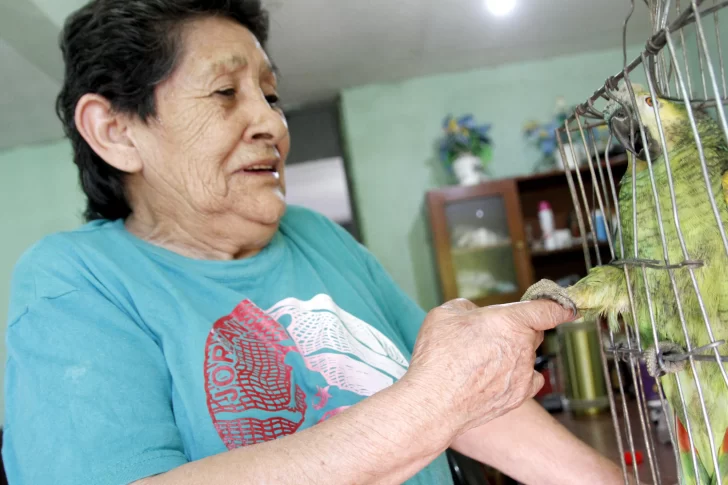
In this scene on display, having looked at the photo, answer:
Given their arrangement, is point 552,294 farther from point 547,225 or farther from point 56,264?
point 547,225

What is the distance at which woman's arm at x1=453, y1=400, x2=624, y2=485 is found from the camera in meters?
0.70

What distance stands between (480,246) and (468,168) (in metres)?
0.40

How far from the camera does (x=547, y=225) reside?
2.89 meters

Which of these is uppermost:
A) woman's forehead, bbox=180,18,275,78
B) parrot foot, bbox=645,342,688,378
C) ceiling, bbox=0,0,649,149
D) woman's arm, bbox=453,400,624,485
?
ceiling, bbox=0,0,649,149

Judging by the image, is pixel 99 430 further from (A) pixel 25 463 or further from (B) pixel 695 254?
(B) pixel 695 254

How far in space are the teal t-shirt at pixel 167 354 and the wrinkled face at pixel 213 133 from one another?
3.0 inches

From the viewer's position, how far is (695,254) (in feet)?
1.61

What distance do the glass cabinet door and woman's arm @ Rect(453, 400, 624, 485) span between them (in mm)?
2102

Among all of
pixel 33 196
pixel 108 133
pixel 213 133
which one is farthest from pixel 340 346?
pixel 33 196

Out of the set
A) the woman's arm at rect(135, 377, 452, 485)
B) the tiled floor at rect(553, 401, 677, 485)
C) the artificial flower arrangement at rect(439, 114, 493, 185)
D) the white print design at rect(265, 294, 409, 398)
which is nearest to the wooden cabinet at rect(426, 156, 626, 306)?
the artificial flower arrangement at rect(439, 114, 493, 185)

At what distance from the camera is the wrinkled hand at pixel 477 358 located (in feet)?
1.57

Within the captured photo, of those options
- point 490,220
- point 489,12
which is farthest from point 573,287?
point 490,220

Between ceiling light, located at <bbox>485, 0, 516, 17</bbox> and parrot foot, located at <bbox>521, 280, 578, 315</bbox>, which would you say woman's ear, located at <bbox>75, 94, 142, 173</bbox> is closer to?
parrot foot, located at <bbox>521, 280, 578, 315</bbox>

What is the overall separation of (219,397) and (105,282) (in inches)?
6.9
